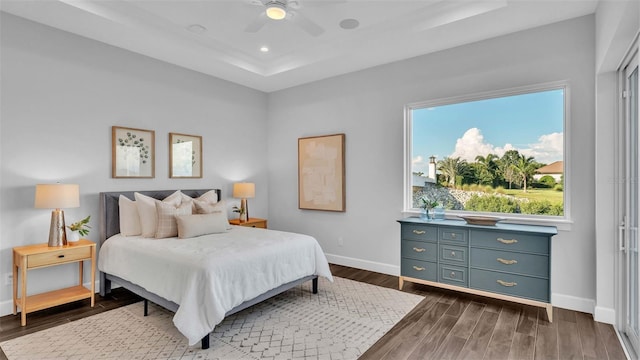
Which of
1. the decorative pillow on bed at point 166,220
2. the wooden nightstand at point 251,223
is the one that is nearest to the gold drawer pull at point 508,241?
the wooden nightstand at point 251,223

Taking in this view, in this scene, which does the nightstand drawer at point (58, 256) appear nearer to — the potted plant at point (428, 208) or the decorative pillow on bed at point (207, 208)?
the decorative pillow on bed at point (207, 208)

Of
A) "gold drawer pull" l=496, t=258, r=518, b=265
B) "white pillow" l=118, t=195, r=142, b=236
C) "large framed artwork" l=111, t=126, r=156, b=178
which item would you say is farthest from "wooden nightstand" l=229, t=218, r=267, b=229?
"gold drawer pull" l=496, t=258, r=518, b=265

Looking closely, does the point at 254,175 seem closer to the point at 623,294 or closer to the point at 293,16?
the point at 293,16

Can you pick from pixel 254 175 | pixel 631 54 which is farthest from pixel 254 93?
pixel 631 54

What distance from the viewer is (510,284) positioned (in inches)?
126

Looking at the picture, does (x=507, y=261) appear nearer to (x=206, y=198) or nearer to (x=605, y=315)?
(x=605, y=315)

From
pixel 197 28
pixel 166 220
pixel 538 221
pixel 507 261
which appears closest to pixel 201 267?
pixel 166 220

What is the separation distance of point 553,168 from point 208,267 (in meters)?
3.55

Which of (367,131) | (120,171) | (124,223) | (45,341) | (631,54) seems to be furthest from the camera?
(367,131)

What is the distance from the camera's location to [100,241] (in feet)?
12.4

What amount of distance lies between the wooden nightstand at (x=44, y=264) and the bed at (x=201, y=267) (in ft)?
0.89

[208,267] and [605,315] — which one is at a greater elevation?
[208,267]

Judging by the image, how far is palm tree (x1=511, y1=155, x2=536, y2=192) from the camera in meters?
3.57

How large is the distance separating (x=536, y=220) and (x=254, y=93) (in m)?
4.53
